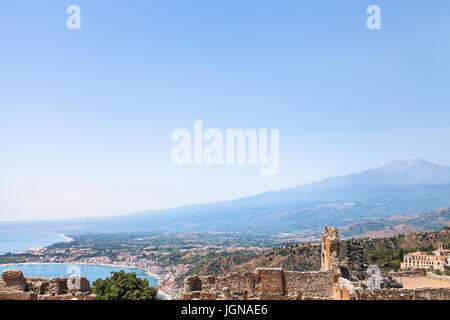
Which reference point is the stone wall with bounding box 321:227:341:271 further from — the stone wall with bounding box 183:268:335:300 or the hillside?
the hillside

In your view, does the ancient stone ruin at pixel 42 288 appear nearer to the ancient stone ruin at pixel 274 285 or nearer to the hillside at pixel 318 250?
the ancient stone ruin at pixel 274 285

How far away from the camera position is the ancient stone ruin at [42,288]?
13383mm

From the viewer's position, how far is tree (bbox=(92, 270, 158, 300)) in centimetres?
2348

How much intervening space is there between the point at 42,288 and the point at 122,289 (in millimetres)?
10124

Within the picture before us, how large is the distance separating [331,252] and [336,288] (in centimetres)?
196

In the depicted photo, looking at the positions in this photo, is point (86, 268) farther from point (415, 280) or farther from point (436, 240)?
point (415, 280)

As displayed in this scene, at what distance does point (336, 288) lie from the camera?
14.3 meters

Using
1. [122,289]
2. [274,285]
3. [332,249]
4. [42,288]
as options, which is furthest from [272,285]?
[122,289]

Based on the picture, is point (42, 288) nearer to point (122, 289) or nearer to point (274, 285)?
point (274, 285)

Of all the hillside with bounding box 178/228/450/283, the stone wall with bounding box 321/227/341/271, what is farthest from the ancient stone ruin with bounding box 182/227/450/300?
the hillside with bounding box 178/228/450/283

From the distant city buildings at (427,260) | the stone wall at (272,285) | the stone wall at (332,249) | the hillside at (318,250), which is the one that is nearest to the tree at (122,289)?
the stone wall at (272,285)

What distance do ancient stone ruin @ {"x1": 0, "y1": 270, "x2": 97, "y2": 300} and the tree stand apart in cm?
816

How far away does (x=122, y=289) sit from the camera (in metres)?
24.2

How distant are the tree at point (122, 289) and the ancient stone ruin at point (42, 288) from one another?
816 centimetres
